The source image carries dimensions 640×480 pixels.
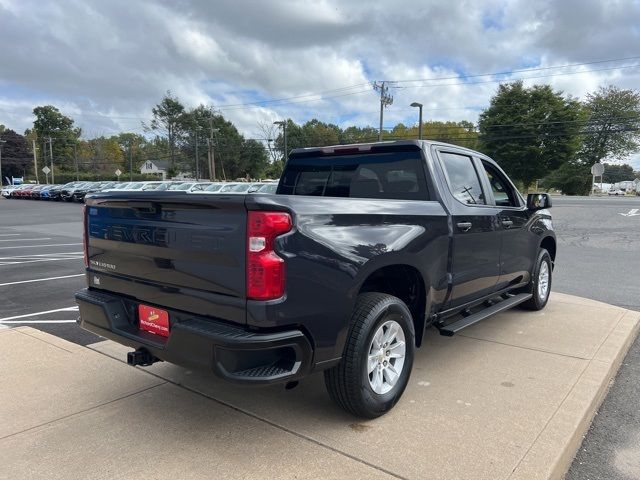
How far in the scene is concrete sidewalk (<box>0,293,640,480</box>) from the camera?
106 inches

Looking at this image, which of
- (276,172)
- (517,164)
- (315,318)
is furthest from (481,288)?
(276,172)

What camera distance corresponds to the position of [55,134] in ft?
290

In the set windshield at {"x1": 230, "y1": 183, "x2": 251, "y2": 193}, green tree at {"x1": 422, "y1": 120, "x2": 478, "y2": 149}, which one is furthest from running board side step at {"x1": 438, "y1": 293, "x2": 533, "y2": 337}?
green tree at {"x1": 422, "y1": 120, "x2": 478, "y2": 149}

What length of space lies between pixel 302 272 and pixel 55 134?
100 metres

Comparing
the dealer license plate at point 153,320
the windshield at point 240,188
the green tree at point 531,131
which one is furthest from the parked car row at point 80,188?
the green tree at point 531,131

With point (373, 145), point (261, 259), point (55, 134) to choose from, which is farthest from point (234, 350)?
point (55, 134)

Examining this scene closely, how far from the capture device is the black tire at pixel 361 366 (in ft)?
9.86

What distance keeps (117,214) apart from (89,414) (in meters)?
1.37

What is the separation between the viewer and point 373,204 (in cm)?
321

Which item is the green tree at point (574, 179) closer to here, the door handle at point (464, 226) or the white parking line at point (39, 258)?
the white parking line at point (39, 258)

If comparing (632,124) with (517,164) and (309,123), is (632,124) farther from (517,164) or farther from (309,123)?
(309,123)

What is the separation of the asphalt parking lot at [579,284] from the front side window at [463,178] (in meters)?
1.94

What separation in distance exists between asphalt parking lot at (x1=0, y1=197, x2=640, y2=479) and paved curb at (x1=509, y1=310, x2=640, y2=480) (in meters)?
0.07

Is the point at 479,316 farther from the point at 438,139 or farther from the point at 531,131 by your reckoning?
the point at 438,139
